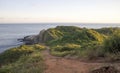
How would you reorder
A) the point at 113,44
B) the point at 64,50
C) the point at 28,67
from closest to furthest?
the point at 28,67 < the point at 113,44 < the point at 64,50

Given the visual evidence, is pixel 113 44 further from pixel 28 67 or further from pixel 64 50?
pixel 64 50

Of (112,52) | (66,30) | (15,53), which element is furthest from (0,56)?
(66,30)

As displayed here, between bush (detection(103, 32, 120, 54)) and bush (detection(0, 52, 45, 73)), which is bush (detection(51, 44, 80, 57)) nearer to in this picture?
bush (detection(0, 52, 45, 73))

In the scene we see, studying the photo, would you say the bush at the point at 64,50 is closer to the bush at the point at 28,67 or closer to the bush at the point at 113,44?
the bush at the point at 28,67

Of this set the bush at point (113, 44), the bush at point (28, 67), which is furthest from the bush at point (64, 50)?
the bush at point (113, 44)

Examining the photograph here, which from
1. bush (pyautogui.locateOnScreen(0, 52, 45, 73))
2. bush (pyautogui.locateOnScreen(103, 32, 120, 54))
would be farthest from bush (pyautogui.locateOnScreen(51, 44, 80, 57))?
bush (pyautogui.locateOnScreen(103, 32, 120, 54))

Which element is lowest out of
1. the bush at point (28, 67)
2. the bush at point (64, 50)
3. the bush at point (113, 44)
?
the bush at point (64, 50)

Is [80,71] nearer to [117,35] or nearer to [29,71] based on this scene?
[29,71]

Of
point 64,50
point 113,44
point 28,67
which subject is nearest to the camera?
point 28,67

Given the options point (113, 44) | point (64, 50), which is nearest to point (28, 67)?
point (113, 44)

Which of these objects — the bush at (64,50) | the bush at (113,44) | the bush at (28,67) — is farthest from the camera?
the bush at (64,50)

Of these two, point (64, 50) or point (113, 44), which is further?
point (64, 50)

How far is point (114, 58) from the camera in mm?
14336

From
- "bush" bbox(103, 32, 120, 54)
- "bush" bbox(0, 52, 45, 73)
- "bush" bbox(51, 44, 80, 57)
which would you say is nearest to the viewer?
"bush" bbox(0, 52, 45, 73)
